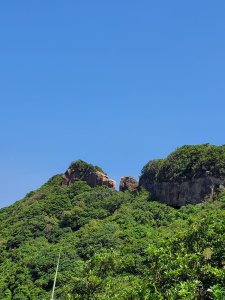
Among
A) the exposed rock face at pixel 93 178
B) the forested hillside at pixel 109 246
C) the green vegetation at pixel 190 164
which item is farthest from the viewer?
the exposed rock face at pixel 93 178

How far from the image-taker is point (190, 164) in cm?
6078

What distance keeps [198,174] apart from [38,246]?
75.9 feet

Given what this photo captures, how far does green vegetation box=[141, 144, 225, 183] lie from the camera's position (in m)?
57.7

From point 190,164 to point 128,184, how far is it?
51.5 ft

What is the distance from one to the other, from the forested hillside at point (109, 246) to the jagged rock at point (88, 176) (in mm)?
1383

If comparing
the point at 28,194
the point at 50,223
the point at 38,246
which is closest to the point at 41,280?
the point at 38,246

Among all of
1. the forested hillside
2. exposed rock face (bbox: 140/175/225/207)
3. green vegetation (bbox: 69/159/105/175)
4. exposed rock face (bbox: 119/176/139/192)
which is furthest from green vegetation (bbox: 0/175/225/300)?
exposed rock face (bbox: 119/176/139/192)

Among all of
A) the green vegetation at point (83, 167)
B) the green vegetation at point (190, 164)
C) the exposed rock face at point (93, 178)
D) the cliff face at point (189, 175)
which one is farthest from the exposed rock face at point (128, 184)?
the green vegetation at point (190, 164)

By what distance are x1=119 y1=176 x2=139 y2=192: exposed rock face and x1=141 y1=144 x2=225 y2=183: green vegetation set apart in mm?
5636

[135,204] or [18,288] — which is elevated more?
[135,204]

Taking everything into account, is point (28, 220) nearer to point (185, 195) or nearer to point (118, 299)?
point (185, 195)

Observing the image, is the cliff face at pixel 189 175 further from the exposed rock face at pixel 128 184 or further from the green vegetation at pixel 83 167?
the green vegetation at pixel 83 167

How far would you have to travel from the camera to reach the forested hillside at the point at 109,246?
18.2 meters

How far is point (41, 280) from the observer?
46.6 meters
